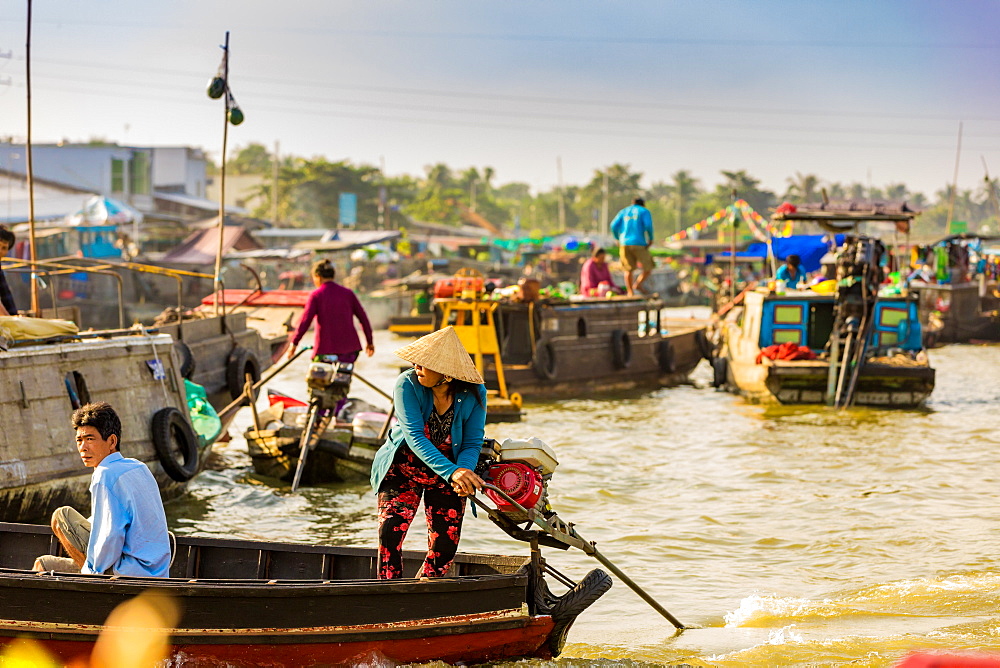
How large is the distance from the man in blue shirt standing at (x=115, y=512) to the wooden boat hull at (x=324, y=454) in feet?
16.4

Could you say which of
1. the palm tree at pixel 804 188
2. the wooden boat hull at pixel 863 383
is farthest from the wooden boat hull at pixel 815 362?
the palm tree at pixel 804 188

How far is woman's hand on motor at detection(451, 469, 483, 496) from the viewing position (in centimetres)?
548

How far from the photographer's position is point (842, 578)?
8.35m

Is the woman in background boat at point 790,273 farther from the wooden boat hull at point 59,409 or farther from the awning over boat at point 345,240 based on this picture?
the awning over boat at point 345,240

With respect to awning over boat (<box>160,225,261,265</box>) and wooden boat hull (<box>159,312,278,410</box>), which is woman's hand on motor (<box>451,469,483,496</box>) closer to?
wooden boat hull (<box>159,312,278,410</box>)

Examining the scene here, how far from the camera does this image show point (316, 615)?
18.1ft

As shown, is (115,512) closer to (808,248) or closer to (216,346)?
(216,346)

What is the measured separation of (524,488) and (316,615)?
1.22 meters

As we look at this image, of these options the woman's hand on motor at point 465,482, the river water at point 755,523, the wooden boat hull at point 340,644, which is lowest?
the river water at point 755,523

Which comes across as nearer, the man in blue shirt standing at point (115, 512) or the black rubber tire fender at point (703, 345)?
the man in blue shirt standing at point (115, 512)

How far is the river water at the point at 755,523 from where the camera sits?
7.02 m

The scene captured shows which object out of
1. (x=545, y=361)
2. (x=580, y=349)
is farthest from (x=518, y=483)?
(x=580, y=349)

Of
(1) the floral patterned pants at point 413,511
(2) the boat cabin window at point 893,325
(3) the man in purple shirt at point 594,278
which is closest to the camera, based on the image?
(1) the floral patterned pants at point 413,511

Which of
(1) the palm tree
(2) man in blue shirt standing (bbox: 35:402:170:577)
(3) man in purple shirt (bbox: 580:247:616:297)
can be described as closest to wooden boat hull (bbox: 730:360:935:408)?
(3) man in purple shirt (bbox: 580:247:616:297)
